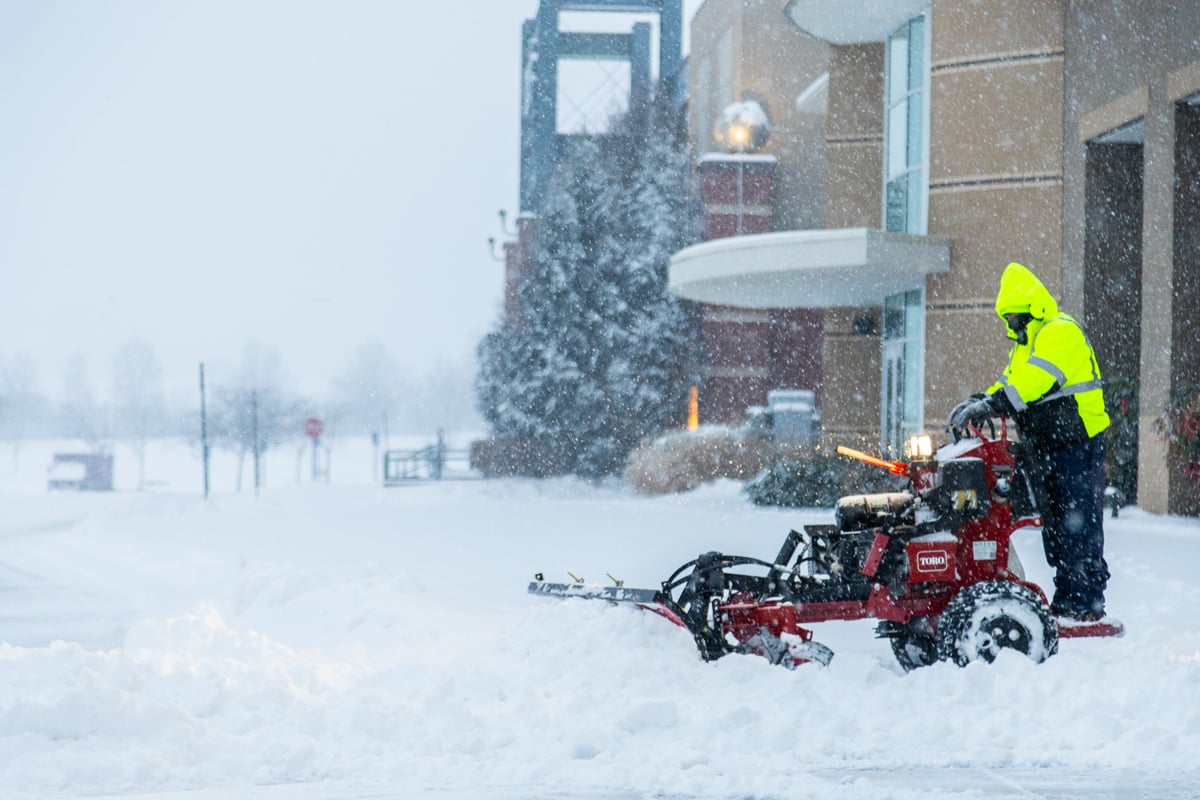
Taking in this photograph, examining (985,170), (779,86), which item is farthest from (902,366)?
(779,86)

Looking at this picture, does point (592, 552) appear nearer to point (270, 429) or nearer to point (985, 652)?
point (985, 652)

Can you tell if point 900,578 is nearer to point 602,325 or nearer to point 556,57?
point 602,325

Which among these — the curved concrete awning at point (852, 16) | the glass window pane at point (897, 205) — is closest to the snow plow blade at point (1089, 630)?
the glass window pane at point (897, 205)

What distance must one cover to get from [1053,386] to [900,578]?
131 centimetres

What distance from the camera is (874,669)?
5.73m

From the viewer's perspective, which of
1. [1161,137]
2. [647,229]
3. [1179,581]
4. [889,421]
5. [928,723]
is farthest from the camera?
[647,229]

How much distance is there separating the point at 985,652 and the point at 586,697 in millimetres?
1892

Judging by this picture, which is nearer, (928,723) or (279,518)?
(928,723)

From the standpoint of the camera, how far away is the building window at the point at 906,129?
61.4 ft

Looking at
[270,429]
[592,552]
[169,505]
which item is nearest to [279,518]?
[592,552]

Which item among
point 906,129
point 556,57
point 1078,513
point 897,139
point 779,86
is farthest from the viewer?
point 556,57

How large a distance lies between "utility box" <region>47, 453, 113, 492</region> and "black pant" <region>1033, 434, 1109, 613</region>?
51.5m

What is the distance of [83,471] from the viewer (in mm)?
53594

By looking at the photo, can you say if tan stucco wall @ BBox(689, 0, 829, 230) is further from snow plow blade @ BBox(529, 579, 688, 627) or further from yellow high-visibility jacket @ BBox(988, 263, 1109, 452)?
snow plow blade @ BBox(529, 579, 688, 627)
